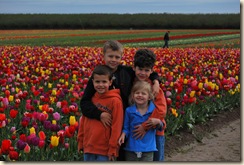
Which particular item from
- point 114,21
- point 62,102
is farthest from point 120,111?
point 114,21

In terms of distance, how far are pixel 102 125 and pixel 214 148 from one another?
2.56m

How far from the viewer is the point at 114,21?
7.93m

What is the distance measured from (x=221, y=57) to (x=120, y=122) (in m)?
9.02

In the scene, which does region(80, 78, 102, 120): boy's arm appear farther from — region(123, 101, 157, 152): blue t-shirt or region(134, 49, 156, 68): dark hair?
region(134, 49, 156, 68): dark hair

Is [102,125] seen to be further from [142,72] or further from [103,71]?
[142,72]

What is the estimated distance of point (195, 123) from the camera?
6809 mm

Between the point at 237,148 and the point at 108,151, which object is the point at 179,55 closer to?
the point at 237,148

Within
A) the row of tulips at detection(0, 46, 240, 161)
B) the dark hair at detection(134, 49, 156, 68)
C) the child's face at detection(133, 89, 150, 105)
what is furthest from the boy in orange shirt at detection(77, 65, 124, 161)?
the row of tulips at detection(0, 46, 240, 161)

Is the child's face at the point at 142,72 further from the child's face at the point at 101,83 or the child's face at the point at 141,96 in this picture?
the child's face at the point at 101,83

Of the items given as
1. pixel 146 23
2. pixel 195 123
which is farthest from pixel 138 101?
pixel 146 23

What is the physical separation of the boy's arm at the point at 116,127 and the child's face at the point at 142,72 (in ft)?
0.97

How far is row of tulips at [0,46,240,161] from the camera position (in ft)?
14.1

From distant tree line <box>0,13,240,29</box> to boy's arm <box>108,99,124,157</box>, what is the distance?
3.37 m

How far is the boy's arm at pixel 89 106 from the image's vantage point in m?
3.60
